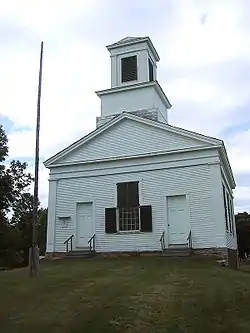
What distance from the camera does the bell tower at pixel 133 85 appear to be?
23062 millimetres

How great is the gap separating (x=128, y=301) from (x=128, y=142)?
38.0 feet

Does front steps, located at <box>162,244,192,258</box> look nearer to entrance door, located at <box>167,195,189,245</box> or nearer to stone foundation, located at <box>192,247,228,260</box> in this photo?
entrance door, located at <box>167,195,189,245</box>

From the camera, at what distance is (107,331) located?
782cm

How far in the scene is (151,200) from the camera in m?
19.3

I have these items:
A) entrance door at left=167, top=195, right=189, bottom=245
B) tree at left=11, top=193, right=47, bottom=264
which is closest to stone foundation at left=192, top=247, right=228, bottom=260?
entrance door at left=167, top=195, right=189, bottom=245

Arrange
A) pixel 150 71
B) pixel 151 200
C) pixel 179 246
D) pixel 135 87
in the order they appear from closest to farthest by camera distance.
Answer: pixel 179 246
pixel 151 200
pixel 135 87
pixel 150 71

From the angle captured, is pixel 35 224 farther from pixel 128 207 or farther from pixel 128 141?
pixel 128 141

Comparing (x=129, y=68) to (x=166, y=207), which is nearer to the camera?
(x=166, y=207)

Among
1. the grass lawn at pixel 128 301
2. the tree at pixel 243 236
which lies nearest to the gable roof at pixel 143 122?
the grass lawn at pixel 128 301

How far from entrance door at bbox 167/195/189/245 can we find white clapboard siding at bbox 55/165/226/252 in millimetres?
264

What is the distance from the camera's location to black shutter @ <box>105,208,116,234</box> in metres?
19.7

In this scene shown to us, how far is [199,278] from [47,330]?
19.9ft

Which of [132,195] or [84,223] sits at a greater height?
[132,195]

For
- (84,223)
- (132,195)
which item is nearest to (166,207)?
(132,195)
